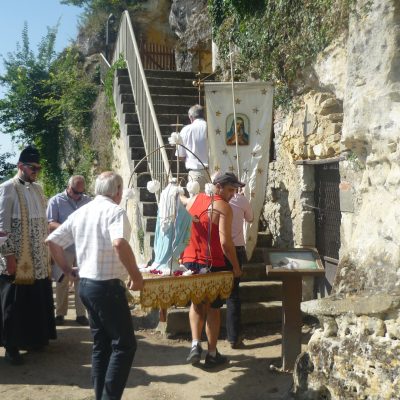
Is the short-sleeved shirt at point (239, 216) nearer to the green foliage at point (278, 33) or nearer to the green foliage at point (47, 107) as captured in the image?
the green foliage at point (278, 33)

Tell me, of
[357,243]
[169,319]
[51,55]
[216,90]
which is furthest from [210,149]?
[51,55]

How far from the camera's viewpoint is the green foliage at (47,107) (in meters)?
15.1

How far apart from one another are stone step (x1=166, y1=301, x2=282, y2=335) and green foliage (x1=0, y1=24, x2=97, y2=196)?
9.17m

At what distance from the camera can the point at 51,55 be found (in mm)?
17672

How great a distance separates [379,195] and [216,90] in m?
3.76

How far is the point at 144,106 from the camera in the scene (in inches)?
352

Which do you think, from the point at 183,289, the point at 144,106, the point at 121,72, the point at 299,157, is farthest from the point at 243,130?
the point at 121,72

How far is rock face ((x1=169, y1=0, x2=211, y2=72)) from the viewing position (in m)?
13.0

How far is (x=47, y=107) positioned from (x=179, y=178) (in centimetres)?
987

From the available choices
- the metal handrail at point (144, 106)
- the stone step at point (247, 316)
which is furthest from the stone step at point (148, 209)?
the stone step at point (247, 316)

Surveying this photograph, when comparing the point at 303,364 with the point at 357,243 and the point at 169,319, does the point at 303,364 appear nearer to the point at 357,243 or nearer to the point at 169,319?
the point at 357,243

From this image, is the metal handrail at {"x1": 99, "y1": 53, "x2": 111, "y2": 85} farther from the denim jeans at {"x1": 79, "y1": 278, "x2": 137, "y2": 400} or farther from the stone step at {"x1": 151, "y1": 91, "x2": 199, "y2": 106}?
the denim jeans at {"x1": 79, "y1": 278, "x2": 137, "y2": 400}

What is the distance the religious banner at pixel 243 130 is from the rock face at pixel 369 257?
117 inches

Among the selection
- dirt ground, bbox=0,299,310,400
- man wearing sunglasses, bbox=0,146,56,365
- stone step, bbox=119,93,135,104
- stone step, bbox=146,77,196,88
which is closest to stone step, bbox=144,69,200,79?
stone step, bbox=146,77,196,88
